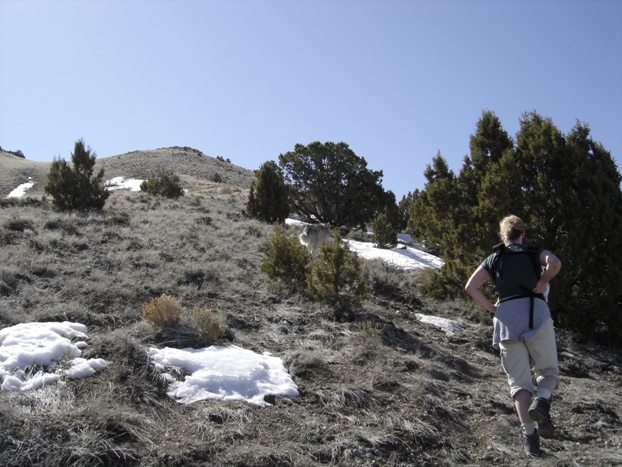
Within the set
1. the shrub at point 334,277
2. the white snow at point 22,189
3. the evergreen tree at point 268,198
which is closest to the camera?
the shrub at point 334,277

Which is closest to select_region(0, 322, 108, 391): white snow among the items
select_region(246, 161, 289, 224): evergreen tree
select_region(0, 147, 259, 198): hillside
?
select_region(246, 161, 289, 224): evergreen tree

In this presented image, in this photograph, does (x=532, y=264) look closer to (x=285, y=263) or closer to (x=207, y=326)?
(x=207, y=326)

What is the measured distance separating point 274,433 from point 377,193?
20.4m

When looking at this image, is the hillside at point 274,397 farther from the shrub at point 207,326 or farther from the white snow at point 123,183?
the white snow at point 123,183

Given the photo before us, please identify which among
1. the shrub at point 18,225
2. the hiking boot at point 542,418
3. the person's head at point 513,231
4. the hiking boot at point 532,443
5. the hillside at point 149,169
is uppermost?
the hillside at point 149,169

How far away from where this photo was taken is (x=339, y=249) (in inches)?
299

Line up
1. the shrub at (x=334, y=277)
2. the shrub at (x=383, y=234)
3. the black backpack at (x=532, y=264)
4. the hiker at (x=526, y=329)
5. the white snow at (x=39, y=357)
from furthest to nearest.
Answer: the shrub at (x=383, y=234), the shrub at (x=334, y=277), the white snow at (x=39, y=357), the black backpack at (x=532, y=264), the hiker at (x=526, y=329)

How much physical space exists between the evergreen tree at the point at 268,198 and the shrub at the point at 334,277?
10957 millimetres

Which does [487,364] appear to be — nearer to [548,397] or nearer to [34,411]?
[548,397]

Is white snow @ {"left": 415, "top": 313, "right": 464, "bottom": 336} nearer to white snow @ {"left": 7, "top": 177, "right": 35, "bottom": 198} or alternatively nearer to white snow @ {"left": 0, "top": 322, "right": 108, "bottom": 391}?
white snow @ {"left": 0, "top": 322, "right": 108, "bottom": 391}

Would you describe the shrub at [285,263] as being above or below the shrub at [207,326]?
above

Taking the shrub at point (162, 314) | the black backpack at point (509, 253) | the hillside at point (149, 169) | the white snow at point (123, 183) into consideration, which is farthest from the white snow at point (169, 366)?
the white snow at point (123, 183)

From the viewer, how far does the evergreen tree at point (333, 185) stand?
23172 mm

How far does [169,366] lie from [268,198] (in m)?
14.9
